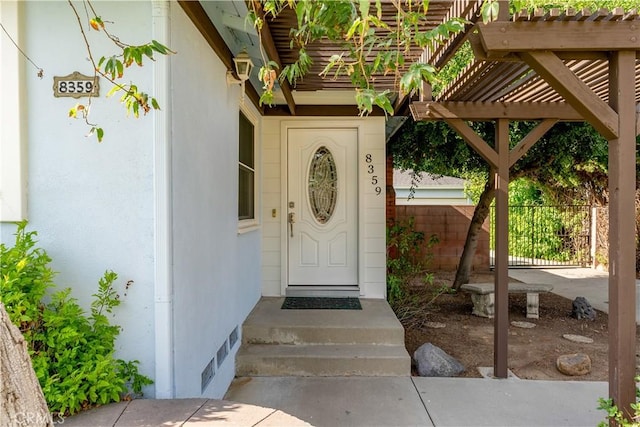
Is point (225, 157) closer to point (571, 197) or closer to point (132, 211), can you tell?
point (132, 211)

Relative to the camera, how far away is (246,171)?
4.32 m

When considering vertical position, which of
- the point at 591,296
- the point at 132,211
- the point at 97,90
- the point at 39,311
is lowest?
the point at 591,296

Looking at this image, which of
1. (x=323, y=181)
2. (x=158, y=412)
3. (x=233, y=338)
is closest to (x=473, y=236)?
(x=323, y=181)

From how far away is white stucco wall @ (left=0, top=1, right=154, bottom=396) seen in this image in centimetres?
206

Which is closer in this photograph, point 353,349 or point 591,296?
point 353,349

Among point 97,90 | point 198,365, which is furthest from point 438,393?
point 97,90

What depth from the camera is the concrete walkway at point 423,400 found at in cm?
271

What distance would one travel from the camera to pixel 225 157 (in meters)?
3.20

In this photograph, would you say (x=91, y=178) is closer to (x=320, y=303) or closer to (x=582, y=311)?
(x=320, y=303)

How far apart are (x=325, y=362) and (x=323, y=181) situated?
7.69 feet

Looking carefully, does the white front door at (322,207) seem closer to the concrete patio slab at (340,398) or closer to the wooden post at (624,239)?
the concrete patio slab at (340,398)

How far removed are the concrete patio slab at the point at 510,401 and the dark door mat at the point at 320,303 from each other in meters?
1.27

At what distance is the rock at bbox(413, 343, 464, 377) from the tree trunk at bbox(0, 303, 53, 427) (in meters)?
3.06

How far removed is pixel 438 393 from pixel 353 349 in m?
0.83
